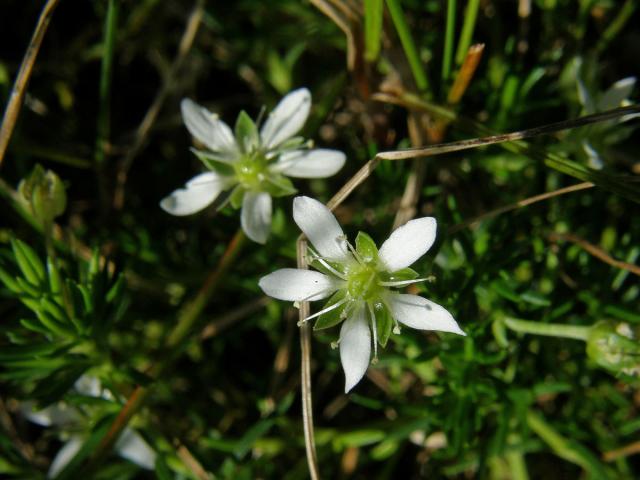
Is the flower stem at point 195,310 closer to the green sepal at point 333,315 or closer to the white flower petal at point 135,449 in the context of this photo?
the white flower petal at point 135,449

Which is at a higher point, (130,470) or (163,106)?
(163,106)

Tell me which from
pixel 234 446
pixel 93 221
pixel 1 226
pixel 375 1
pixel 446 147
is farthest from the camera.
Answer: pixel 93 221

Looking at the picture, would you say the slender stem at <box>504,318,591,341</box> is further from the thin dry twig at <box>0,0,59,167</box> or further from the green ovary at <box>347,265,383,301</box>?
the thin dry twig at <box>0,0,59,167</box>

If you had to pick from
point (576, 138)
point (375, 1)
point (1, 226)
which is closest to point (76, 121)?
point (1, 226)

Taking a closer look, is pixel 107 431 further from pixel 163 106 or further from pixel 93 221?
pixel 163 106

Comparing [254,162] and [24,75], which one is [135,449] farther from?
[24,75]

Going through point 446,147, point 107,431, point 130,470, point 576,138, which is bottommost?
point 130,470

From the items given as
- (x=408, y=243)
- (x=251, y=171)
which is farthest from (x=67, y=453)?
(x=408, y=243)

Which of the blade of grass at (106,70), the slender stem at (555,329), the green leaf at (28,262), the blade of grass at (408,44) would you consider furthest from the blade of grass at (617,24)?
the green leaf at (28,262)
